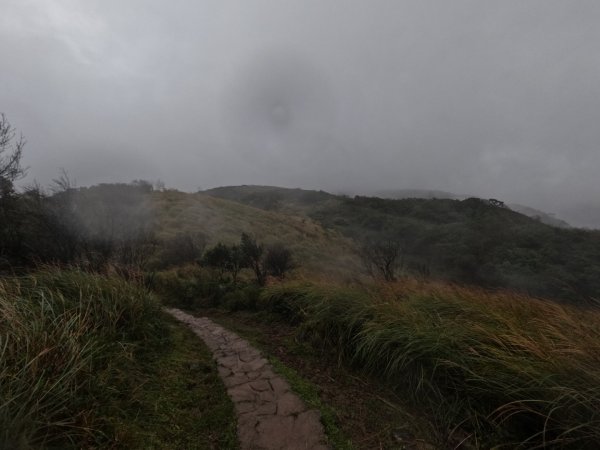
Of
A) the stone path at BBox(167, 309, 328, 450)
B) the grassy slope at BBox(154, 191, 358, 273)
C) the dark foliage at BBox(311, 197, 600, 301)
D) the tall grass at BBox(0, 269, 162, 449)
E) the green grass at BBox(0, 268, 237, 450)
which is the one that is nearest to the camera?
the tall grass at BBox(0, 269, 162, 449)

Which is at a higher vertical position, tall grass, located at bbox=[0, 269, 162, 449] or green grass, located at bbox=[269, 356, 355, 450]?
tall grass, located at bbox=[0, 269, 162, 449]

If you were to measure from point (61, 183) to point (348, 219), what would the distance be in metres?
36.0

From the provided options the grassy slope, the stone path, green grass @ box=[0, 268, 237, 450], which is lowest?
the stone path

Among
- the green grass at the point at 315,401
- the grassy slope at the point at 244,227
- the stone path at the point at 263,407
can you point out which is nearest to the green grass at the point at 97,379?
the stone path at the point at 263,407

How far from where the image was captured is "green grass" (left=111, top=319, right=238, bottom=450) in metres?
2.45

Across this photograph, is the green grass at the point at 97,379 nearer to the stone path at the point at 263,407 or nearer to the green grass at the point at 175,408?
the green grass at the point at 175,408

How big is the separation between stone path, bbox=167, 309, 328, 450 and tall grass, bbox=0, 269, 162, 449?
1111mm

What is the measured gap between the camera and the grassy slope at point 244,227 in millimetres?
20703

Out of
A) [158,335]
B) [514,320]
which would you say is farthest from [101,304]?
[514,320]

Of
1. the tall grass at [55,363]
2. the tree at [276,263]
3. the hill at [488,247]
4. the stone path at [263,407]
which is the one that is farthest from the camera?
the hill at [488,247]

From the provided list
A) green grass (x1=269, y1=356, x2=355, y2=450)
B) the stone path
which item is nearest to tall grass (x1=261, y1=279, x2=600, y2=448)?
green grass (x1=269, y1=356, x2=355, y2=450)

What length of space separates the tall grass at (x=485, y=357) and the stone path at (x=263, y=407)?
3.17 feet

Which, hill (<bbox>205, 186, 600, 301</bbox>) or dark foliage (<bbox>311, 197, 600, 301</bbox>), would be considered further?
dark foliage (<bbox>311, 197, 600, 301</bbox>)

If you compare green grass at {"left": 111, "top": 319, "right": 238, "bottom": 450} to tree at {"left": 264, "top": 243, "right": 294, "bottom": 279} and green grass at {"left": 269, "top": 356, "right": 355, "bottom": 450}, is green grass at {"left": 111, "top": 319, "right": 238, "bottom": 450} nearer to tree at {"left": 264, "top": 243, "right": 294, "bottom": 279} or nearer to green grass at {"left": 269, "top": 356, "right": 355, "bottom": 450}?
green grass at {"left": 269, "top": 356, "right": 355, "bottom": 450}
